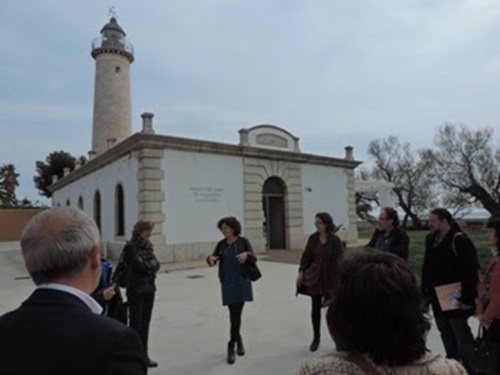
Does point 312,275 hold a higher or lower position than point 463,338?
higher

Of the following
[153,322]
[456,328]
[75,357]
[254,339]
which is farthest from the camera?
[153,322]

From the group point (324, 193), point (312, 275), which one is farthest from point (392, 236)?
point (324, 193)

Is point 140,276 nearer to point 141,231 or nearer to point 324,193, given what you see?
point 141,231

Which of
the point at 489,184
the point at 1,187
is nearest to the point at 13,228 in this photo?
the point at 1,187

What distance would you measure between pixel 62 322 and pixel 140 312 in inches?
136

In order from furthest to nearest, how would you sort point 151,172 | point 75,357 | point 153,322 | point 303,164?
point 303,164 < point 151,172 < point 153,322 < point 75,357

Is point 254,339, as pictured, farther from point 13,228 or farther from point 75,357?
point 13,228

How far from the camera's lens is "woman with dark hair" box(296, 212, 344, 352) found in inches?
185

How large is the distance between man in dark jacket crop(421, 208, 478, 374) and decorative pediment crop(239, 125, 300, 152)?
40.1 feet

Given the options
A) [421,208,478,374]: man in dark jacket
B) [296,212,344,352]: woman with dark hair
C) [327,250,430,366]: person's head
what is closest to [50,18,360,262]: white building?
[296,212,344,352]: woman with dark hair

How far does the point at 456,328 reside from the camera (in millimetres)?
3619

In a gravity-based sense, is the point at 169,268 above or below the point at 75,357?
below

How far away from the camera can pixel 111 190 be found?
52.0 feet

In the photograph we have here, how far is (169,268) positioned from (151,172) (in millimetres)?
3143
